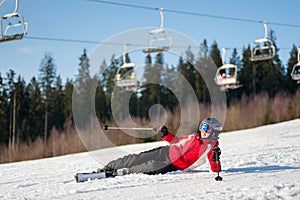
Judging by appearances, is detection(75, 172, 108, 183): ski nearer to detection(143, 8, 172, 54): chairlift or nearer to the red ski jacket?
the red ski jacket

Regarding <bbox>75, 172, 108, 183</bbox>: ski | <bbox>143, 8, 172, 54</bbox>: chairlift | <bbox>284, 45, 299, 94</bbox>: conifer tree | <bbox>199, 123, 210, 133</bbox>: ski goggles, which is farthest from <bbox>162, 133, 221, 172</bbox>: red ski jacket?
<bbox>284, 45, 299, 94</bbox>: conifer tree

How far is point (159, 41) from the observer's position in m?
11.9

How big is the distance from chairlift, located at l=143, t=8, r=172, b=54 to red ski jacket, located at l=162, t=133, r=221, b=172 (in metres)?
5.94

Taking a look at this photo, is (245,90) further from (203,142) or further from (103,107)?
(203,142)

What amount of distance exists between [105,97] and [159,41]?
84.5 feet

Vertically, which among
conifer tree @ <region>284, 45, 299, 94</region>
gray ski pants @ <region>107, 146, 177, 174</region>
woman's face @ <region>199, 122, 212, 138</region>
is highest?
conifer tree @ <region>284, 45, 299, 94</region>

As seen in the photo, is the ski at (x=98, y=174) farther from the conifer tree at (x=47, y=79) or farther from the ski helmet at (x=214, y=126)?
the conifer tree at (x=47, y=79)

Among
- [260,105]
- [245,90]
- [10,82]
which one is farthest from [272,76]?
[10,82]

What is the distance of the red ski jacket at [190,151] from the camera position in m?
5.82

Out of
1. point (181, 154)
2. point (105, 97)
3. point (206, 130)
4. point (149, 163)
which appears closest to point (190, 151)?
point (181, 154)

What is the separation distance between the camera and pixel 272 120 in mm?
34469

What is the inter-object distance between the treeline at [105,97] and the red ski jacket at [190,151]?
23.8 meters

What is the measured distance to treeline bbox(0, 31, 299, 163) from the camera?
113 ft

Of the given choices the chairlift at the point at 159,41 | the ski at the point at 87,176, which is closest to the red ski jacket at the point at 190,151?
the ski at the point at 87,176
